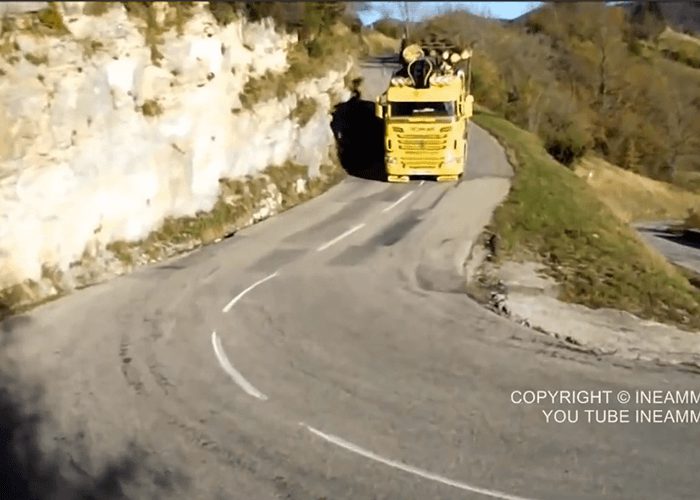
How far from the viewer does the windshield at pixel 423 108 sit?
24.9 meters

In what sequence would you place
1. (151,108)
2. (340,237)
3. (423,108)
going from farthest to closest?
(423,108) → (340,237) → (151,108)

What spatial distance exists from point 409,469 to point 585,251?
11092 millimetres

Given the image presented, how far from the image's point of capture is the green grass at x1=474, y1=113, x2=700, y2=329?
15.1m

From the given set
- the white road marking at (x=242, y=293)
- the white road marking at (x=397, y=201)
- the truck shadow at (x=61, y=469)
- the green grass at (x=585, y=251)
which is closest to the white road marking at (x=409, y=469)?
the truck shadow at (x=61, y=469)

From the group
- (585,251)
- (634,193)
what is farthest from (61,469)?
(634,193)

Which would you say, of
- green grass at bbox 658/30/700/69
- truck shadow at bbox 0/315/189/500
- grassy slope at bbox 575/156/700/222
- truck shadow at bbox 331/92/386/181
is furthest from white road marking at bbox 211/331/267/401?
grassy slope at bbox 575/156/700/222

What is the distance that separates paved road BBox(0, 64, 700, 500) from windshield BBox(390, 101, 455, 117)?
8872 mm

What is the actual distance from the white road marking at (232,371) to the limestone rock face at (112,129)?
13.6 feet

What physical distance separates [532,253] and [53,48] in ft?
35.2

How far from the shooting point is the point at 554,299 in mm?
14977

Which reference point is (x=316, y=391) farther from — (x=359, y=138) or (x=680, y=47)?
(x=680, y=47)

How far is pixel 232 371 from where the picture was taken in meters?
11.5

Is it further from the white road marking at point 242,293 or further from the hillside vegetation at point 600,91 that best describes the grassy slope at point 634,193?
the white road marking at point 242,293

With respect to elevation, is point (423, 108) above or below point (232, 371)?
above
